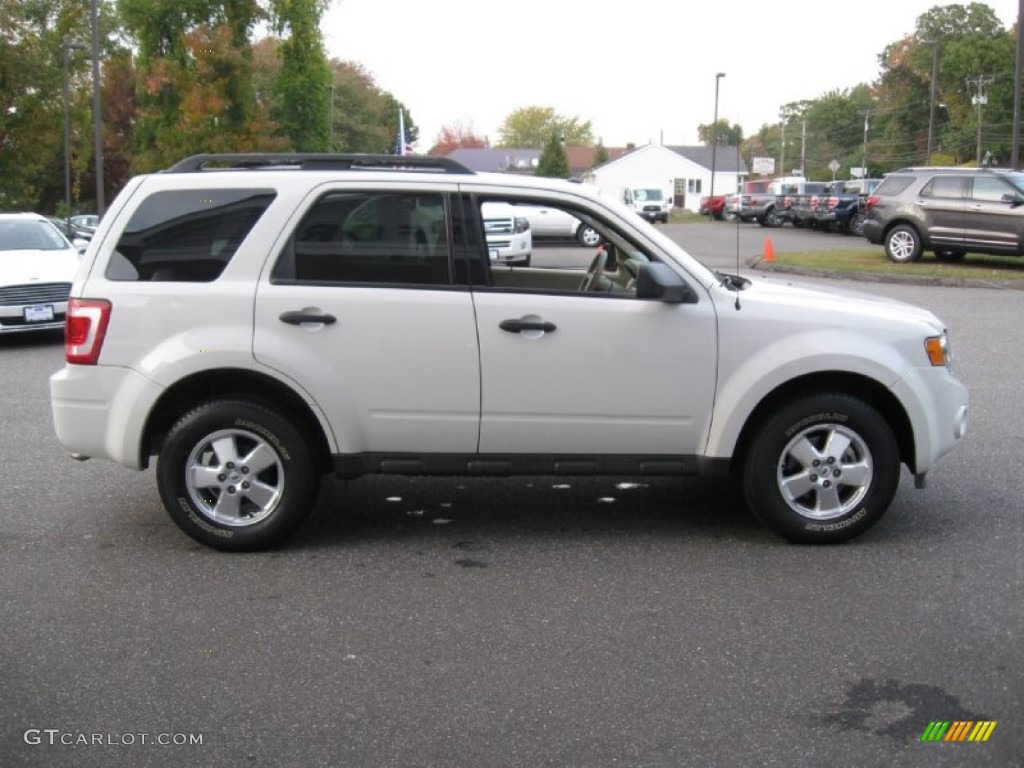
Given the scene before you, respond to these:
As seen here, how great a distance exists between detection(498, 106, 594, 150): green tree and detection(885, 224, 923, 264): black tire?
422ft

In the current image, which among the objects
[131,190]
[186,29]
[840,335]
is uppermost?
[186,29]

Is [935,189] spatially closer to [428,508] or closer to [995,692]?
[428,508]

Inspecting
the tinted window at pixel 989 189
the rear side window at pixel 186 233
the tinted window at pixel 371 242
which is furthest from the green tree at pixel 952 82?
the rear side window at pixel 186 233

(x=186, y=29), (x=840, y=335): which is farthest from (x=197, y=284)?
(x=186, y=29)

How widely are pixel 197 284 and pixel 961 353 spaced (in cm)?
870

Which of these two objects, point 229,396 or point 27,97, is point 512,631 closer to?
point 229,396

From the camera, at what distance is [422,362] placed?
5484mm

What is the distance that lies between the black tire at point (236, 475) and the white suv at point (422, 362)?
10 mm

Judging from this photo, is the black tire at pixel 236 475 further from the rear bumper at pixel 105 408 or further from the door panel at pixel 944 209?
the door panel at pixel 944 209

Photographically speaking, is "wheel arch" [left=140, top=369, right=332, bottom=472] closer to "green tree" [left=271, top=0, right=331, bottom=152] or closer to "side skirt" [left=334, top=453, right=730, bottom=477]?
"side skirt" [left=334, top=453, right=730, bottom=477]

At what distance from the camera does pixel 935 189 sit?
72.3 feet

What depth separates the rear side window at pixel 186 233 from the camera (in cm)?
555

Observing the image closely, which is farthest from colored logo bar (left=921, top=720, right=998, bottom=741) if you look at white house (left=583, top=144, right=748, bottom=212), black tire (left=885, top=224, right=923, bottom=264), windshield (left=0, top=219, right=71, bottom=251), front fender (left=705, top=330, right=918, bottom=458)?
white house (left=583, top=144, right=748, bottom=212)

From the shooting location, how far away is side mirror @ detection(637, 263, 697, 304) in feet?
17.8
